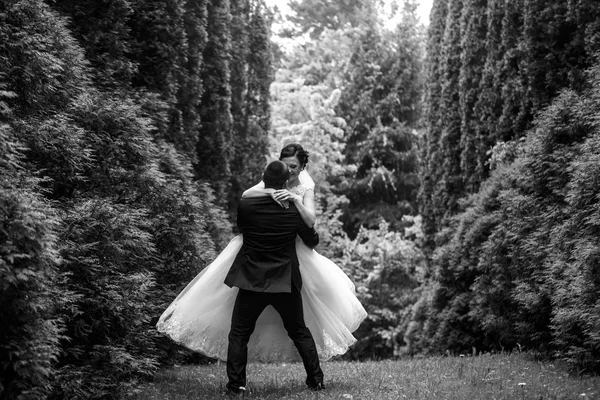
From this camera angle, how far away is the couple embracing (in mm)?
7523

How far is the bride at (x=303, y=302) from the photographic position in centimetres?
809

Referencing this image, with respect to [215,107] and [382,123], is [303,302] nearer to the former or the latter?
[215,107]

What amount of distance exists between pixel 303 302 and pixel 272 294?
0.81m

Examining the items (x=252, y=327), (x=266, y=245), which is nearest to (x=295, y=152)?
(x=266, y=245)

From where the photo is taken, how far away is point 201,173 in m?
15.8

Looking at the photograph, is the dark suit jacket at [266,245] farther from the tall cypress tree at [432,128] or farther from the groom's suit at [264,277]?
the tall cypress tree at [432,128]

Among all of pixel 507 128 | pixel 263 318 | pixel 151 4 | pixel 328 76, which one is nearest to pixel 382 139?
pixel 328 76

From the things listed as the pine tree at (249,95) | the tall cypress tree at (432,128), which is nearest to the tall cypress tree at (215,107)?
the pine tree at (249,95)

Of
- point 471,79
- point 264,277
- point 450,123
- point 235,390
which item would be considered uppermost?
point 471,79

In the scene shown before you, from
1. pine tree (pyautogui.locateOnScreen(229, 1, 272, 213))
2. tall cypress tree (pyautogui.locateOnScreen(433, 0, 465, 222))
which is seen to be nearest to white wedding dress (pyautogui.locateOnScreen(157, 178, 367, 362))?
tall cypress tree (pyautogui.locateOnScreen(433, 0, 465, 222))

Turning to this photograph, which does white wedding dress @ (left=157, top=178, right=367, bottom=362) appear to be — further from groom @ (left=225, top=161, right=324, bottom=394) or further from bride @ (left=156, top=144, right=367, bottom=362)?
groom @ (left=225, top=161, right=324, bottom=394)

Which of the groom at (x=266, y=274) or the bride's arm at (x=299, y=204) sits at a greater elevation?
the bride's arm at (x=299, y=204)

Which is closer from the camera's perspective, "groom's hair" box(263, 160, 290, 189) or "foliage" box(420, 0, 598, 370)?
"groom's hair" box(263, 160, 290, 189)

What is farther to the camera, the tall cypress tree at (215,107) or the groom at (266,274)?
the tall cypress tree at (215,107)
